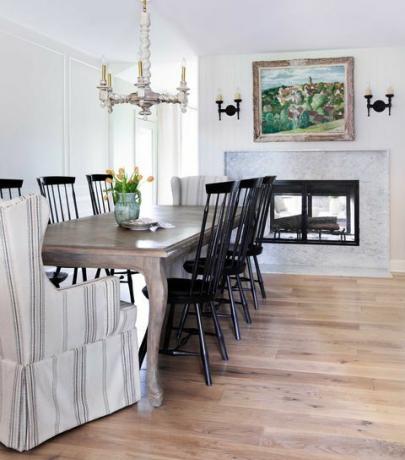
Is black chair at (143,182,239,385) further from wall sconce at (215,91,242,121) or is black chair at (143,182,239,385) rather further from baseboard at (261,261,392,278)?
wall sconce at (215,91,242,121)

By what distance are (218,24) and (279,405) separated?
358 cm

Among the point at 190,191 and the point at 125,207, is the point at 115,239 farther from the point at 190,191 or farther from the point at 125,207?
the point at 190,191

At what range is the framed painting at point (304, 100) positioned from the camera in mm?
5750

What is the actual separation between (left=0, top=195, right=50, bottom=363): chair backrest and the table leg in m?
0.46

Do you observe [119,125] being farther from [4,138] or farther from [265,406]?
[265,406]

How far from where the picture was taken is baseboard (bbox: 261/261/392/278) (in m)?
5.64

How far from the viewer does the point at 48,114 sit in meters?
5.38

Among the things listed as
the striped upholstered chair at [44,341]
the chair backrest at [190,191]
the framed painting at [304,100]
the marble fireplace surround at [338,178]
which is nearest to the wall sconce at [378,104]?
the framed painting at [304,100]

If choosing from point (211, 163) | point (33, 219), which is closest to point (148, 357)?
point (33, 219)

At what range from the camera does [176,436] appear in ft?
7.23

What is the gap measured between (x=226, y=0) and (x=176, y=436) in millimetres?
3297

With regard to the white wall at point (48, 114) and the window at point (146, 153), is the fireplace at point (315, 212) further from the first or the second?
the window at point (146, 153)

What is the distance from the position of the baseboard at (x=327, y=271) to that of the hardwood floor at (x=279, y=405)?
69.5 inches

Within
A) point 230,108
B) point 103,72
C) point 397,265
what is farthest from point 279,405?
point 230,108
